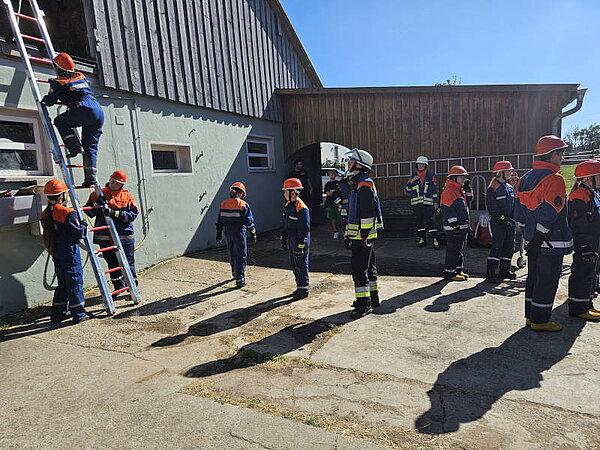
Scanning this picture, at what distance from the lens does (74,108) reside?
5.03 m

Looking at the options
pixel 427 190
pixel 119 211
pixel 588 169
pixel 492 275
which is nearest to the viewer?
pixel 588 169

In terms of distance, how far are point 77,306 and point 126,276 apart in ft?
2.55

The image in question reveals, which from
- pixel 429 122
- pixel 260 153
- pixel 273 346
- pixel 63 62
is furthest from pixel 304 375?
pixel 429 122

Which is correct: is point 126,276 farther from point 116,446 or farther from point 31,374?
point 116,446

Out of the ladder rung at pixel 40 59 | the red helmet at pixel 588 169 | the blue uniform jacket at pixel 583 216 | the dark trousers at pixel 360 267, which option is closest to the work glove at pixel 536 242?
the blue uniform jacket at pixel 583 216

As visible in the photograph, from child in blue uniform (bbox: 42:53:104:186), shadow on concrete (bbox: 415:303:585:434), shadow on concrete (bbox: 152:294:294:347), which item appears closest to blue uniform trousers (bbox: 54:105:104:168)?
child in blue uniform (bbox: 42:53:104:186)

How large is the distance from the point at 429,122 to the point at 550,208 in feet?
24.1

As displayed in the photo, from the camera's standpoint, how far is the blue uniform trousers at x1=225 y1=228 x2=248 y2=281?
6.37 m

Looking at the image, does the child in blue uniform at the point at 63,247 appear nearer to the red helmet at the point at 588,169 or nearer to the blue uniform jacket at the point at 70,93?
the blue uniform jacket at the point at 70,93

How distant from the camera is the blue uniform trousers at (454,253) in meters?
6.41

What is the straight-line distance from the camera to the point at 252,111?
10688mm

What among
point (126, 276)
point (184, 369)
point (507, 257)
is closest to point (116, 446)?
point (184, 369)

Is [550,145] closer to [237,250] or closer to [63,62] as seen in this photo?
[237,250]

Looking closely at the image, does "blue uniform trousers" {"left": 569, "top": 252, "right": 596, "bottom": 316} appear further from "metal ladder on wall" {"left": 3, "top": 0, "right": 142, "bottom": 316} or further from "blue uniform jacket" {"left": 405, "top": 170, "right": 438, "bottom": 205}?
"metal ladder on wall" {"left": 3, "top": 0, "right": 142, "bottom": 316}
